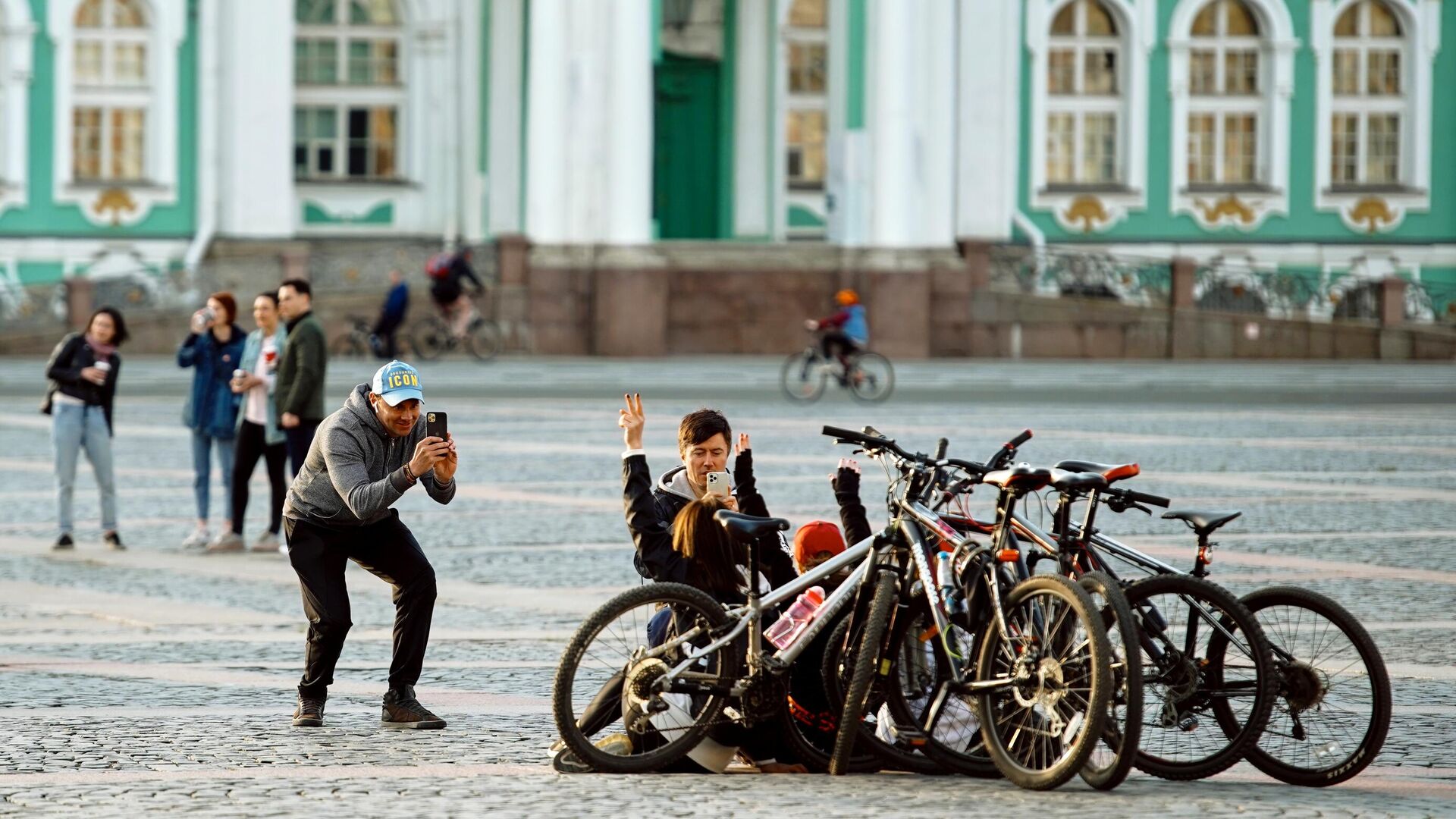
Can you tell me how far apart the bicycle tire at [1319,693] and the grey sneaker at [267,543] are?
797 cm

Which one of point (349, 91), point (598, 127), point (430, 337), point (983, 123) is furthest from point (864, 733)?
point (983, 123)

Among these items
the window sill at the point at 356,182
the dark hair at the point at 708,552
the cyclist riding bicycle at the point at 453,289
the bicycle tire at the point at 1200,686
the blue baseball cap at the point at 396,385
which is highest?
the window sill at the point at 356,182

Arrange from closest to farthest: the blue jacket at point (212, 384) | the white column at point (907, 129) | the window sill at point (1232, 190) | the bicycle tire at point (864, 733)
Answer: the bicycle tire at point (864, 733) < the blue jacket at point (212, 384) < the white column at point (907, 129) < the window sill at point (1232, 190)

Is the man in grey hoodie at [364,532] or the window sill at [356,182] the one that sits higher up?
the window sill at [356,182]

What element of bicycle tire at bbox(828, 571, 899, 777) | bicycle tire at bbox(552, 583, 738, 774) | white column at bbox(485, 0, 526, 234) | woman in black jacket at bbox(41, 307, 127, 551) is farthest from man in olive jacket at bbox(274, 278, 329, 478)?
white column at bbox(485, 0, 526, 234)

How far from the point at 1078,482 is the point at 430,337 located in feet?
88.2

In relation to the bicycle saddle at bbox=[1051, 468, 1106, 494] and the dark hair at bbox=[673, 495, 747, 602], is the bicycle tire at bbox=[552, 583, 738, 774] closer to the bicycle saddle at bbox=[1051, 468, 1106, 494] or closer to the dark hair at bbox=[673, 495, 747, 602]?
the dark hair at bbox=[673, 495, 747, 602]

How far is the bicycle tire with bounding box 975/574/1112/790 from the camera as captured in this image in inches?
271

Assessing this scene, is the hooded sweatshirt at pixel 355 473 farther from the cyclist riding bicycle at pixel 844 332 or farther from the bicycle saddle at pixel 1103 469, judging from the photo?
the cyclist riding bicycle at pixel 844 332

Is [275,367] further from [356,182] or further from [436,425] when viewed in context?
[356,182]

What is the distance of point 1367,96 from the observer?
137ft

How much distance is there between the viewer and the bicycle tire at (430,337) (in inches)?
1331

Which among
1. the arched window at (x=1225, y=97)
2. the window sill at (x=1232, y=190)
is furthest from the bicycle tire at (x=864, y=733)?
the arched window at (x=1225, y=97)

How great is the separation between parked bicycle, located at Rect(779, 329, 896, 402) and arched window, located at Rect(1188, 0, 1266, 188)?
1536 centimetres
